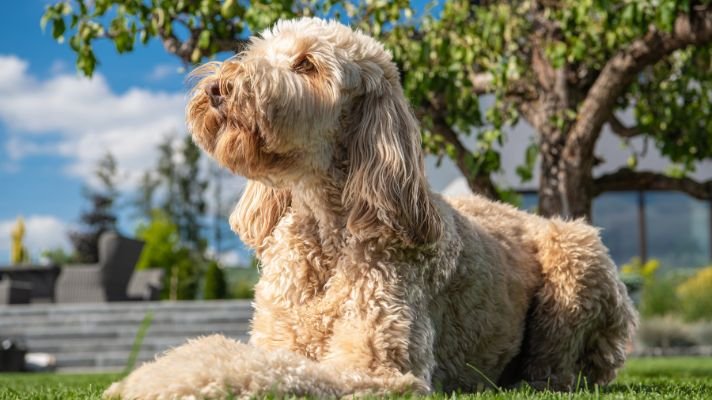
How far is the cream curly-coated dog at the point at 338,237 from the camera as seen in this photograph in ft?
11.0

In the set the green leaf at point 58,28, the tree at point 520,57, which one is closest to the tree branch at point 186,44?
the tree at point 520,57

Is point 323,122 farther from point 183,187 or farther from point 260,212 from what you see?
point 183,187

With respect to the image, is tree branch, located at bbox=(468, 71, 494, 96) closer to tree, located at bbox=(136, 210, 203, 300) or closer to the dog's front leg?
the dog's front leg

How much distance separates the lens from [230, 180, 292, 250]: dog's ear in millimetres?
4004

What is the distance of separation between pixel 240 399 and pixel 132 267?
57.1 ft

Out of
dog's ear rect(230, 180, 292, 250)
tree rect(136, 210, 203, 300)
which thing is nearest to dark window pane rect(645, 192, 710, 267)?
tree rect(136, 210, 203, 300)

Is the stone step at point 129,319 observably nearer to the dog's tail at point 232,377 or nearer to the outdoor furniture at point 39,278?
the outdoor furniture at point 39,278

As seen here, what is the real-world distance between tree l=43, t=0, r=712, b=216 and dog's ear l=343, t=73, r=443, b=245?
12.9ft

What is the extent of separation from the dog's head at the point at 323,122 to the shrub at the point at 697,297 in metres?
17.1

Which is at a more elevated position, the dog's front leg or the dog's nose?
the dog's nose

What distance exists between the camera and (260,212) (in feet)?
13.3

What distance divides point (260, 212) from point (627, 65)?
17.8 ft

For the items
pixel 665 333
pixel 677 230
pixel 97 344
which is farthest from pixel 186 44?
pixel 677 230

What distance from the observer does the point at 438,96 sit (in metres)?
9.48
